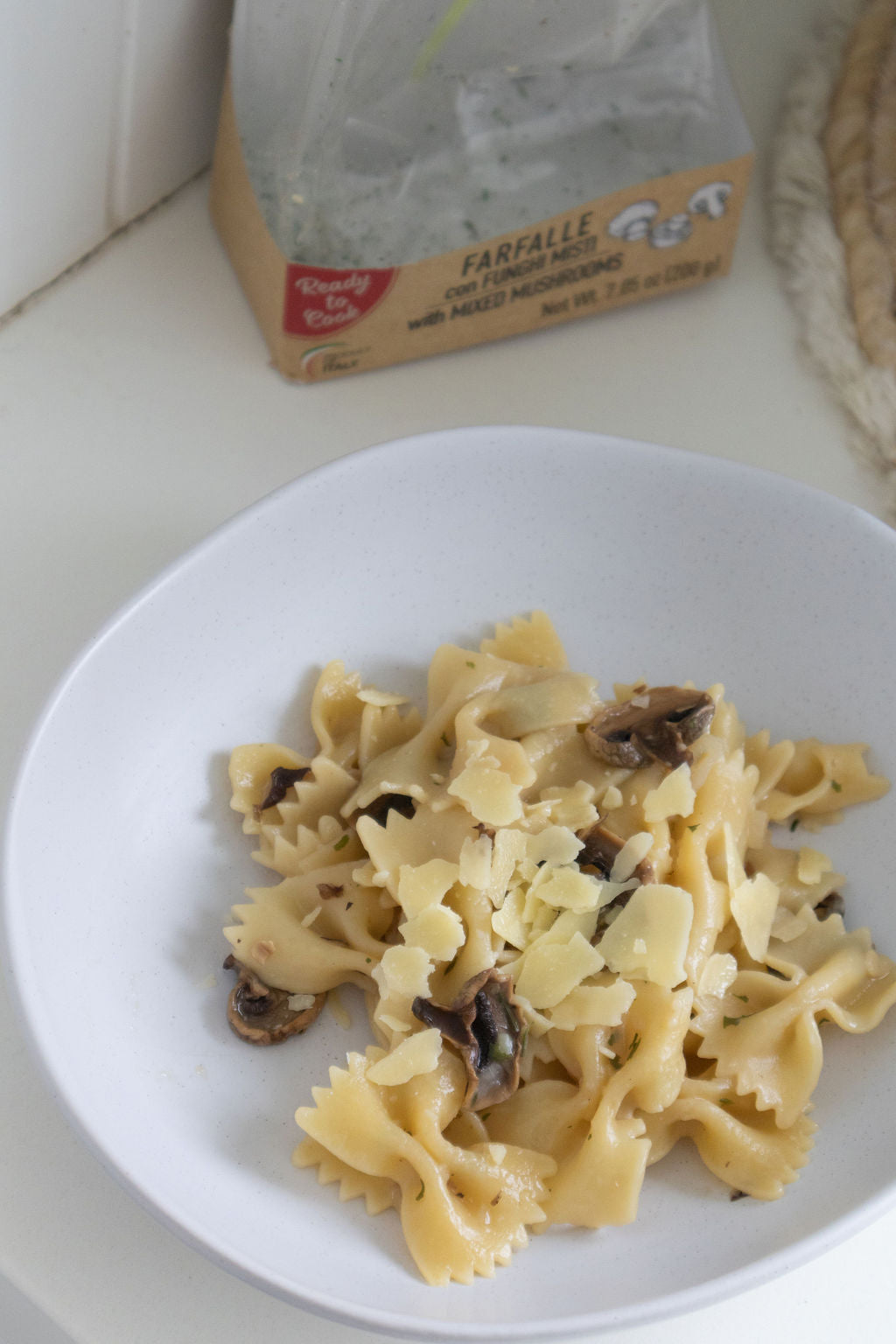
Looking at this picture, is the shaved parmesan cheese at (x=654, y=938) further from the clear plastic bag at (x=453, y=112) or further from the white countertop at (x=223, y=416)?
the clear plastic bag at (x=453, y=112)

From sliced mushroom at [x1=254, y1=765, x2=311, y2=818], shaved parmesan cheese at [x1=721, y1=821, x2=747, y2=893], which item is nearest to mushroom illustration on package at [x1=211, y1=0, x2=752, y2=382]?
sliced mushroom at [x1=254, y1=765, x2=311, y2=818]

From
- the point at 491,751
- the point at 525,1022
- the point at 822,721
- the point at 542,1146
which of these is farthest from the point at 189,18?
the point at 542,1146

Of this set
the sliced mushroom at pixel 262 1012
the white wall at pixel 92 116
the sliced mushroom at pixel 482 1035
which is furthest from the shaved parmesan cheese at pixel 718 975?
the white wall at pixel 92 116

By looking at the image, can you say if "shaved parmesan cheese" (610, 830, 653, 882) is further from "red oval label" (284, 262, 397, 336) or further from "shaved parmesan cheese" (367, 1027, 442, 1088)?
"red oval label" (284, 262, 397, 336)

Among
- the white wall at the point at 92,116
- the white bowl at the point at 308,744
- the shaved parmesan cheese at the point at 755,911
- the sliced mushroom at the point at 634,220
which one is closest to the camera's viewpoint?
the white bowl at the point at 308,744

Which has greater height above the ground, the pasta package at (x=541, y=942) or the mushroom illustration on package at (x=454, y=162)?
the mushroom illustration on package at (x=454, y=162)

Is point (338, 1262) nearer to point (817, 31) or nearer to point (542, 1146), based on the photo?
point (542, 1146)
